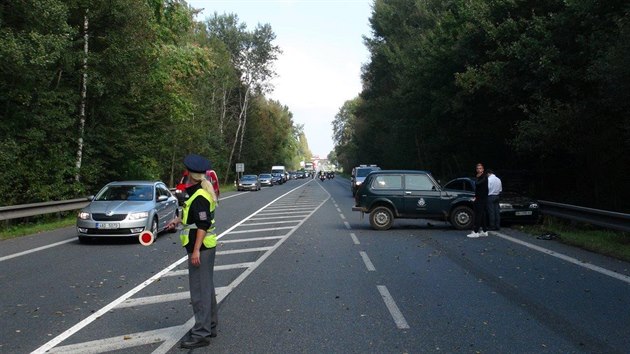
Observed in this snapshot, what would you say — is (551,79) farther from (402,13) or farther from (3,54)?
(402,13)

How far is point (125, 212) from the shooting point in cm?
1319

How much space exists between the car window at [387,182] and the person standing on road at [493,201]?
2.68 m

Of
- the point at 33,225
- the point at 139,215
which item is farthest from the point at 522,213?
the point at 33,225

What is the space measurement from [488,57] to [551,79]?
7.09 m

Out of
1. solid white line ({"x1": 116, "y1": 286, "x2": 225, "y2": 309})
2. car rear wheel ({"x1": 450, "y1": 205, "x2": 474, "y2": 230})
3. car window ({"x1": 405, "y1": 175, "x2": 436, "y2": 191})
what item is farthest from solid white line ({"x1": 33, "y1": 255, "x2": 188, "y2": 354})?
car rear wheel ({"x1": 450, "y1": 205, "x2": 474, "y2": 230})

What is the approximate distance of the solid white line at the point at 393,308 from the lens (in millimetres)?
6305

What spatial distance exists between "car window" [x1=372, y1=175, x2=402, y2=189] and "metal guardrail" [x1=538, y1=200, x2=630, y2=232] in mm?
4739

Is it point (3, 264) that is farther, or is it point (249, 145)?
point (249, 145)

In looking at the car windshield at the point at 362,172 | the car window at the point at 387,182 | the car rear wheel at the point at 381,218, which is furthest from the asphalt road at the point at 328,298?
the car windshield at the point at 362,172

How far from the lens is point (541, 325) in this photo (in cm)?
629

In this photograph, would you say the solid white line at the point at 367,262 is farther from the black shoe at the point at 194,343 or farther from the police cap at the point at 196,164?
the police cap at the point at 196,164

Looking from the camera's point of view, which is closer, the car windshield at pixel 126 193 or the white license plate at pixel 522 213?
the car windshield at pixel 126 193

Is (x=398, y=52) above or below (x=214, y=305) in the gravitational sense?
above

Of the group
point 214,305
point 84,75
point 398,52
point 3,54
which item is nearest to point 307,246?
point 214,305
